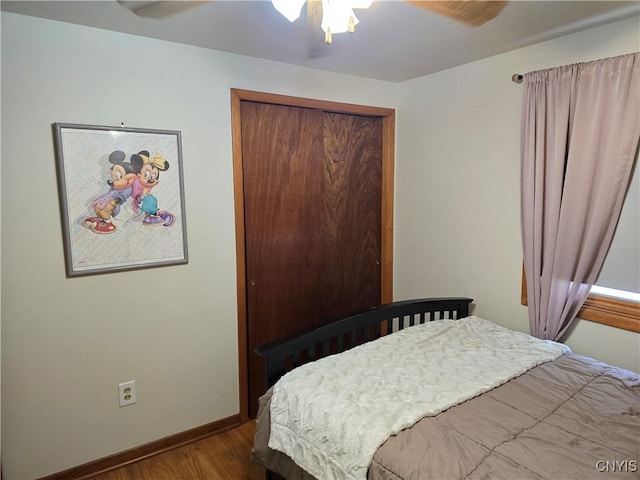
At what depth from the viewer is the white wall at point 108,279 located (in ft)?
6.01

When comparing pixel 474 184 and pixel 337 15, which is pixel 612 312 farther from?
pixel 337 15

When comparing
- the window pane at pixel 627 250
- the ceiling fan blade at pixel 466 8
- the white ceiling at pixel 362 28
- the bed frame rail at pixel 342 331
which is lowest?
the bed frame rail at pixel 342 331

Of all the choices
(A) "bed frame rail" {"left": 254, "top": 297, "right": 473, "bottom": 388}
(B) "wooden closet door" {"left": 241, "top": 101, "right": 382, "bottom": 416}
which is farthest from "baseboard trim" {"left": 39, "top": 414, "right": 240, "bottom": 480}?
(A) "bed frame rail" {"left": 254, "top": 297, "right": 473, "bottom": 388}

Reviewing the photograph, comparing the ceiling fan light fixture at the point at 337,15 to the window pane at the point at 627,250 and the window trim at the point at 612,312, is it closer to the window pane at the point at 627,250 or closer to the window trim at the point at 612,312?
the window pane at the point at 627,250

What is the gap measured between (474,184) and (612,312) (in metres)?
1.03

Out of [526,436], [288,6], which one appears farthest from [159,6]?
[526,436]

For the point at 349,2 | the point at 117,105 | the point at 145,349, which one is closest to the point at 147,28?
the point at 117,105

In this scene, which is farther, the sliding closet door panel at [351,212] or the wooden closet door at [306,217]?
the sliding closet door panel at [351,212]

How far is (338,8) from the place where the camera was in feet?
4.09

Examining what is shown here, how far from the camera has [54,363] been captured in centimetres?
198

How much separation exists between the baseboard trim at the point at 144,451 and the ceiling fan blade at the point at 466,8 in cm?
242

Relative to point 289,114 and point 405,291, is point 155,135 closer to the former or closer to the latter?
point 289,114

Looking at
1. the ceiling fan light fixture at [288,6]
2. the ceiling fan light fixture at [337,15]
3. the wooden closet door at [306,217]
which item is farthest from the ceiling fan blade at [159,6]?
the wooden closet door at [306,217]

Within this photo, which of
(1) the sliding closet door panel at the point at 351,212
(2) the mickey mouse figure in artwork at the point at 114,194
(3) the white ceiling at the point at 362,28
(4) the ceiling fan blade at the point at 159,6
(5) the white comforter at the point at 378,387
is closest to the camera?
(5) the white comforter at the point at 378,387
